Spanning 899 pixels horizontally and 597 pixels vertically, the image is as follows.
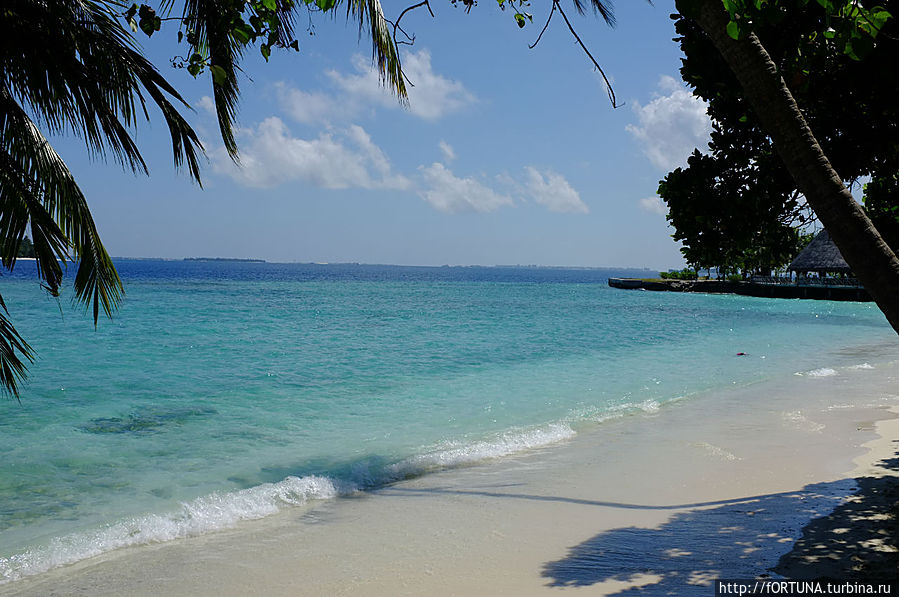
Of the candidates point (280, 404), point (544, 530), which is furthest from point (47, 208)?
point (280, 404)

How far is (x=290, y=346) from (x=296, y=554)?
15906 millimetres

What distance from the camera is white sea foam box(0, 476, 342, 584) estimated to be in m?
4.91

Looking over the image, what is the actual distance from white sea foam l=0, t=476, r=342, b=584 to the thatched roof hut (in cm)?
5166

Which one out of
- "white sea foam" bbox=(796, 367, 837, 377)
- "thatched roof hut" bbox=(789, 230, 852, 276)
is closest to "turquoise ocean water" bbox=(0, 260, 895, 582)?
"white sea foam" bbox=(796, 367, 837, 377)

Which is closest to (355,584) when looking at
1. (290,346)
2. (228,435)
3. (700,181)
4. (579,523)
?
(579,523)

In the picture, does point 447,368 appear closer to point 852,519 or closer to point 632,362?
point 632,362

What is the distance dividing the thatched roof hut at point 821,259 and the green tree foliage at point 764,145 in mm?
49359

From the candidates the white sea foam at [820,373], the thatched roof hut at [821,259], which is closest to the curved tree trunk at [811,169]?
the white sea foam at [820,373]

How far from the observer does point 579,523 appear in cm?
530

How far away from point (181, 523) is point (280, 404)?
19.9 ft

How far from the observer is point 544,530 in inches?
203

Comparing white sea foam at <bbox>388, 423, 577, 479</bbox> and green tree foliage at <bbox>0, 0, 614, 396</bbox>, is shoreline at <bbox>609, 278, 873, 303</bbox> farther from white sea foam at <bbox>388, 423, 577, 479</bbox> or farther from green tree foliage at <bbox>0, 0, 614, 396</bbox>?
green tree foliage at <bbox>0, 0, 614, 396</bbox>

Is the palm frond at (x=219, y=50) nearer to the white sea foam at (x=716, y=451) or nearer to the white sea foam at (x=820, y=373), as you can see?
the white sea foam at (x=716, y=451)

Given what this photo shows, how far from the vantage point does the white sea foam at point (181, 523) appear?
16.1 feet
